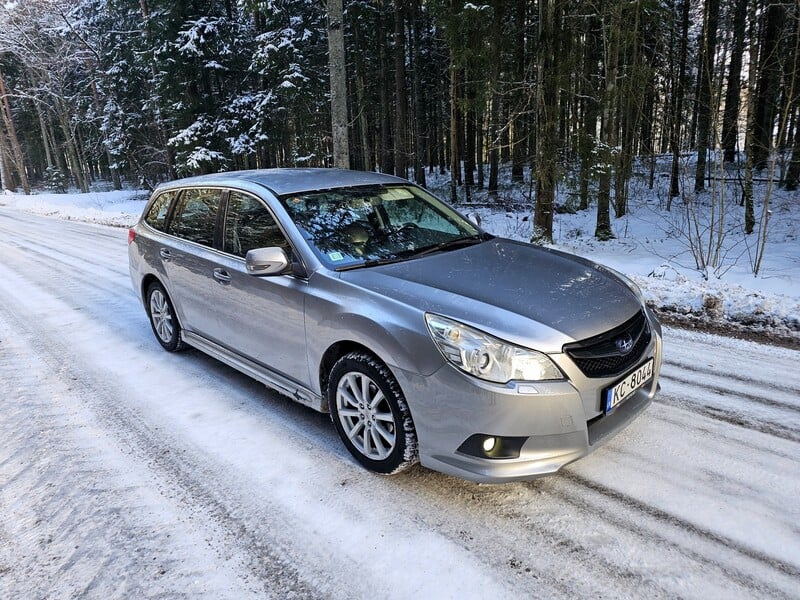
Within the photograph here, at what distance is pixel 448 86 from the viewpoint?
88.7 ft

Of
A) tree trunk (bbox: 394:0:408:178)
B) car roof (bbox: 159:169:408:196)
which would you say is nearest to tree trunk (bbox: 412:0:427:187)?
tree trunk (bbox: 394:0:408:178)

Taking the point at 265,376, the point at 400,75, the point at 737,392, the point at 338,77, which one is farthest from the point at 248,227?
the point at 400,75

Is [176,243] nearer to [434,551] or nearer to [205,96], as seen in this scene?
[434,551]

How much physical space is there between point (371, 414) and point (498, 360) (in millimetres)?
903

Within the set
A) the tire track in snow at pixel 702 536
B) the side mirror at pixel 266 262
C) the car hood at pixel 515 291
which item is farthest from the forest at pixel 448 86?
the side mirror at pixel 266 262

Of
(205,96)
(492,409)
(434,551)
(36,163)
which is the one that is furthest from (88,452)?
(36,163)

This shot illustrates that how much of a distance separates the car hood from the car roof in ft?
3.50

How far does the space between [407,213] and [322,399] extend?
1.65 meters

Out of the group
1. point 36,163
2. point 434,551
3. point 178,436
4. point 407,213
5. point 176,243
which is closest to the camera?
point 434,551

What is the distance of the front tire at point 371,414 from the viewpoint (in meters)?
2.85

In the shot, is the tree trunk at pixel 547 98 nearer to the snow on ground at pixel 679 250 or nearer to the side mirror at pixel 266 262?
the snow on ground at pixel 679 250

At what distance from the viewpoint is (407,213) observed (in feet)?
13.6

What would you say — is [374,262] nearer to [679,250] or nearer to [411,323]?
[411,323]

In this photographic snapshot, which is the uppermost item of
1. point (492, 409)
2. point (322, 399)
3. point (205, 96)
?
point (205, 96)
